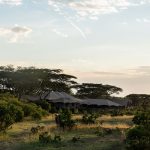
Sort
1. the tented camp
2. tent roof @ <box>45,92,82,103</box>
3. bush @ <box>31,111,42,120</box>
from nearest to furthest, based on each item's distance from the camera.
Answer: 1. bush @ <box>31,111,42,120</box>
2. tent roof @ <box>45,92,82,103</box>
3. the tented camp

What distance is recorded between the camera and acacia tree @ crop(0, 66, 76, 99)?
8188 cm

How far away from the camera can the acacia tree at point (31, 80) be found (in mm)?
81875

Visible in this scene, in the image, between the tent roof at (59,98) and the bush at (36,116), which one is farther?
the tent roof at (59,98)

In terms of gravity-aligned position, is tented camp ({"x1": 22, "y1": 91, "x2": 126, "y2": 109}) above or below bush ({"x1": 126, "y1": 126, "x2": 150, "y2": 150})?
above

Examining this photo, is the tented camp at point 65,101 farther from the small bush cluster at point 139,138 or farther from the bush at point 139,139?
the bush at point 139,139

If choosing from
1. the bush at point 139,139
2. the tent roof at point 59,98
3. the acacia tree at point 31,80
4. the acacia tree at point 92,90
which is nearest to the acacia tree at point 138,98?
the acacia tree at point 92,90

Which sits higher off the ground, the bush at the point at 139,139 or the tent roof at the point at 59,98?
the tent roof at the point at 59,98

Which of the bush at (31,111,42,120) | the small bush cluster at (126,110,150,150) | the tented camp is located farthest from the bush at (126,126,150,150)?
the tented camp

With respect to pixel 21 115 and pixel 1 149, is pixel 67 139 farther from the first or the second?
pixel 21 115

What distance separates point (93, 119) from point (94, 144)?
1314 cm

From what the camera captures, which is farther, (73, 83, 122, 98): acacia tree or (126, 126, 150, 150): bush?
(73, 83, 122, 98): acacia tree

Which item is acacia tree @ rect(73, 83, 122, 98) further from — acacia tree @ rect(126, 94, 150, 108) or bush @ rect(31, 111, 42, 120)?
bush @ rect(31, 111, 42, 120)

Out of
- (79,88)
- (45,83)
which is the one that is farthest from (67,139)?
(79,88)

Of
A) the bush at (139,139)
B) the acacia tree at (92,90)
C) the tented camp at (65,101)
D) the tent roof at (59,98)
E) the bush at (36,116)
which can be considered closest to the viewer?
the bush at (139,139)
